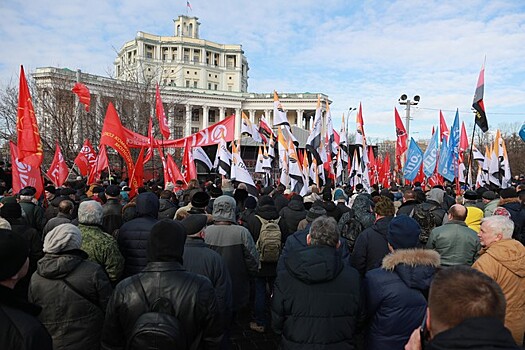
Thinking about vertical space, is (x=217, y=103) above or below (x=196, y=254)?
above

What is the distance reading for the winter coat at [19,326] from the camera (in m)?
1.84

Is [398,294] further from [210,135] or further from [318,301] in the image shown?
[210,135]

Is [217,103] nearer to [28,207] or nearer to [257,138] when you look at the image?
[257,138]

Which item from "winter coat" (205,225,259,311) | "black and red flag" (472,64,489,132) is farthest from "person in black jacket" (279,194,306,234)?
"black and red flag" (472,64,489,132)

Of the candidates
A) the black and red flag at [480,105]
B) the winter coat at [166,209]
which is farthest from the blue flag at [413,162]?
the winter coat at [166,209]

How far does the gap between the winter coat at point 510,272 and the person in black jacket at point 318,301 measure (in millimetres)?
1478

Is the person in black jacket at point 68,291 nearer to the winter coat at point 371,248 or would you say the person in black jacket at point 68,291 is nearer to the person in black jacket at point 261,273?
the winter coat at point 371,248

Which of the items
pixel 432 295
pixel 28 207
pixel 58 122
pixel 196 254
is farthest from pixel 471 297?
pixel 58 122

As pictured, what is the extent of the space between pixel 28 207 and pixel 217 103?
258 ft

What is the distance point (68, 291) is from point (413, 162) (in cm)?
1336

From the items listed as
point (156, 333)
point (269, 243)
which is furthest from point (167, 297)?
point (269, 243)

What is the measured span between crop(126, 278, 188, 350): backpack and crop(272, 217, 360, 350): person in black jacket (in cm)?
88

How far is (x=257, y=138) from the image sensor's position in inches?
644

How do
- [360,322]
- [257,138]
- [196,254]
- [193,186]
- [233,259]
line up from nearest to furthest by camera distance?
[360,322] → [196,254] → [233,259] → [193,186] → [257,138]
